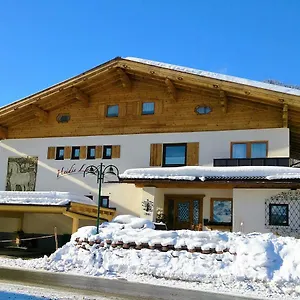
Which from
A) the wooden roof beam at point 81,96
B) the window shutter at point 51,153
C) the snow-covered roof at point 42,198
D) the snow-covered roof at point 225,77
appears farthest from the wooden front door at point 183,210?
the window shutter at point 51,153

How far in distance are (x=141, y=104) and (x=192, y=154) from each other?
3.44 metres

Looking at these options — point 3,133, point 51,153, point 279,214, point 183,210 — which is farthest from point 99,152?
point 279,214

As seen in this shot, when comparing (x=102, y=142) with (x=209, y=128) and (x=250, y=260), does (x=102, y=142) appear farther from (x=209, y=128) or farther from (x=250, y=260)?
(x=250, y=260)

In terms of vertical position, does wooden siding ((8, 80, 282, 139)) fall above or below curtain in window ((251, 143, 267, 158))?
above

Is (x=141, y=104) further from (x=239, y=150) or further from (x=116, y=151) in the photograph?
(x=239, y=150)

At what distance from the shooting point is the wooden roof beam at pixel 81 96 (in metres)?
20.9

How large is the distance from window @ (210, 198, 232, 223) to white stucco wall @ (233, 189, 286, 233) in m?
0.94

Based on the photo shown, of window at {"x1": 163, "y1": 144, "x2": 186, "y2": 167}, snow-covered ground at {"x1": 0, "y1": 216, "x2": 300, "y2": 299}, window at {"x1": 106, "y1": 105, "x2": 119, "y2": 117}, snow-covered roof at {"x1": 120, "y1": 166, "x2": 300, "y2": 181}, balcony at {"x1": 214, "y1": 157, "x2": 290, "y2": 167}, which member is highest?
window at {"x1": 106, "y1": 105, "x2": 119, "y2": 117}

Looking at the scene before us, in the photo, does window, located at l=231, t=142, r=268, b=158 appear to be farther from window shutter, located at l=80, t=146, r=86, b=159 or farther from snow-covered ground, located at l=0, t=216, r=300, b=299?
window shutter, located at l=80, t=146, r=86, b=159

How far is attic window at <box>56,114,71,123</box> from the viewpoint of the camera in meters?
21.8

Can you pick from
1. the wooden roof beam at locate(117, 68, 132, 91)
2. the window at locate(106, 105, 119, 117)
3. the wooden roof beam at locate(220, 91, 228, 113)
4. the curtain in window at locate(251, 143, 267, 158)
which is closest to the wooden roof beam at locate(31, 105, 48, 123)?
the window at locate(106, 105, 119, 117)

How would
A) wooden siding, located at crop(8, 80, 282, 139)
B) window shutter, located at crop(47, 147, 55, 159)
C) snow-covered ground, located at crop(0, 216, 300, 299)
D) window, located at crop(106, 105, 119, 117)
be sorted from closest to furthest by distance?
snow-covered ground, located at crop(0, 216, 300, 299), wooden siding, located at crop(8, 80, 282, 139), window, located at crop(106, 105, 119, 117), window shutter, located at crop(47, 147, 55, 159)

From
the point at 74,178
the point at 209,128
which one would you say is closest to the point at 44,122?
the point at 74,178

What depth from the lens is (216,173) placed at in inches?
668
